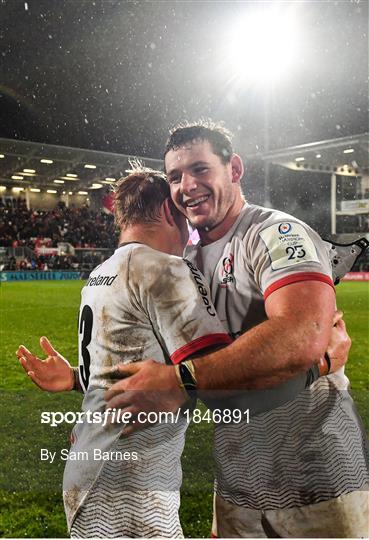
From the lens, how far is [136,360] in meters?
1.60

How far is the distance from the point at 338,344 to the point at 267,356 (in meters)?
0.24

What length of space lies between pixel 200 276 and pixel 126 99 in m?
0.65

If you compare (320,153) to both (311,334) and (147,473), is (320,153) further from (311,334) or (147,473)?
(147,473)

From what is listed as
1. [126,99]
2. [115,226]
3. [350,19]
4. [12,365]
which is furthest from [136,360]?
[350,19]

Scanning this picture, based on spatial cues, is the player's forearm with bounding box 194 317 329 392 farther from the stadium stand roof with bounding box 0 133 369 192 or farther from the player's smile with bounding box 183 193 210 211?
the stadium stand roof with bounding box 0 133 369 192

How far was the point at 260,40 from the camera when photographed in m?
1.77

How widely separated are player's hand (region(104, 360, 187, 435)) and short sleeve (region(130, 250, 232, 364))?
0.07 meters

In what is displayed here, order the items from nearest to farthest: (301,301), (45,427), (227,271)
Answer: (301,301)
(227,271)
(45,427)

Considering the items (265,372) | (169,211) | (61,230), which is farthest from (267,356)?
(61,230)

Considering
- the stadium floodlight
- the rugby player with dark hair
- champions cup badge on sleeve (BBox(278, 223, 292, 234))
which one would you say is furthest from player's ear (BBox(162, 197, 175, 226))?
the stadium floodlight

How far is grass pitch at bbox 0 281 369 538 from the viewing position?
1734 mm

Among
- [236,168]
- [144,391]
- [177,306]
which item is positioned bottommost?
[144,391]

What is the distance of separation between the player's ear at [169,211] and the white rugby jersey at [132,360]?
0.33 feet

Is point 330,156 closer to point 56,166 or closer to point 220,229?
point 220,229
